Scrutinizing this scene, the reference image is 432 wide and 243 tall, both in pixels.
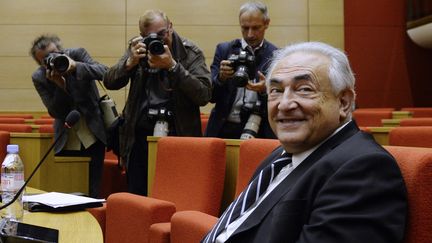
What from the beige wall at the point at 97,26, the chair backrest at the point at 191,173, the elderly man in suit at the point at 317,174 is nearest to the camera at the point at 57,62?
the chair backrest at the point at 191,173

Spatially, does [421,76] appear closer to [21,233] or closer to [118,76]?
[118,76]

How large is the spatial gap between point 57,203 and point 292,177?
34.8 inches

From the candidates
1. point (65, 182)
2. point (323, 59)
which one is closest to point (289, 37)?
point (65, 182)

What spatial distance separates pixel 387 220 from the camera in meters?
0.88

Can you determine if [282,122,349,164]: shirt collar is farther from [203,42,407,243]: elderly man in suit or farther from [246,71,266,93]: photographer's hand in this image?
[246,71,266,93]: photographer's hand

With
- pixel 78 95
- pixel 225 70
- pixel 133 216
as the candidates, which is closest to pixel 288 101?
pixel 133 216

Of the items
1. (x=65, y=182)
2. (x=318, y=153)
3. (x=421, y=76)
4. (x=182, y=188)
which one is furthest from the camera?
(x=421, y=76)

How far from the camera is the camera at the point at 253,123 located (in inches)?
91.0

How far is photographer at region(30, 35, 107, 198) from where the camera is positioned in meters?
2.92

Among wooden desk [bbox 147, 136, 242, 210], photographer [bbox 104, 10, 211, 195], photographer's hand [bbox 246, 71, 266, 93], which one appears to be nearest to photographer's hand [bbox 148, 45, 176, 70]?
photographer [bbox 104, 10, 211, 195]

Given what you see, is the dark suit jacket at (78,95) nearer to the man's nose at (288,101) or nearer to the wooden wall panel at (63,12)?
the man's nose at (288,101)

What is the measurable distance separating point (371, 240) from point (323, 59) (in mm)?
360

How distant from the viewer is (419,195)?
91 centimetres

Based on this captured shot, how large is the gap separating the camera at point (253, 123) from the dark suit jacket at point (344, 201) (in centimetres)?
124
